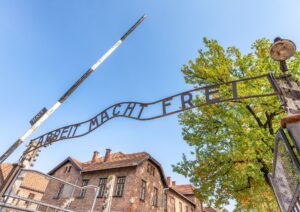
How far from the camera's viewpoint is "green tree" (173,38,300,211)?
8.33 m

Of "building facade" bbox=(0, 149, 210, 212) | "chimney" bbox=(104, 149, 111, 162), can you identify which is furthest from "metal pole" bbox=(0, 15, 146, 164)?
"chimney" bbox=(104, 149, 111, 162)

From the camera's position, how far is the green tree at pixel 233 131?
27.3ft

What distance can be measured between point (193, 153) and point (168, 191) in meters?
14.7

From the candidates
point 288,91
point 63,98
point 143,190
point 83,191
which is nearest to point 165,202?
point 143,190

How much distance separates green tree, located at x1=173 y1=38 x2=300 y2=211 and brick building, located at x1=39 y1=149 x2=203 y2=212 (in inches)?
351

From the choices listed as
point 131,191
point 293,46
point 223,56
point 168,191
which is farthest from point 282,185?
point 168,191

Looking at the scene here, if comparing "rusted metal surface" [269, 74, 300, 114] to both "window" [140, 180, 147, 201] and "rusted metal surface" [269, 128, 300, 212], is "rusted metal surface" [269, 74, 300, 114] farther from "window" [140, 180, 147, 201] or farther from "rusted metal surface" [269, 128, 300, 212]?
"window" [140, 180, 147, 201]

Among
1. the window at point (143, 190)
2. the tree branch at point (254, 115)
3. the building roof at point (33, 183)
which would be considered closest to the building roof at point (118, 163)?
the window at point (143, 190)

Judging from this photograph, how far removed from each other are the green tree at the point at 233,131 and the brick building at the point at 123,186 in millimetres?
8909

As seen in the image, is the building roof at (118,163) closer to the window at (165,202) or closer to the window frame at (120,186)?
the window frame at (120,186)

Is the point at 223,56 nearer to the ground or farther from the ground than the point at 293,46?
farther from the ground

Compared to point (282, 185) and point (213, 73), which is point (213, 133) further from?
point (282, 185)

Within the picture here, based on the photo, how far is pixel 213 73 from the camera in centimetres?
973

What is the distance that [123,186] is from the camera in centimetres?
1798
